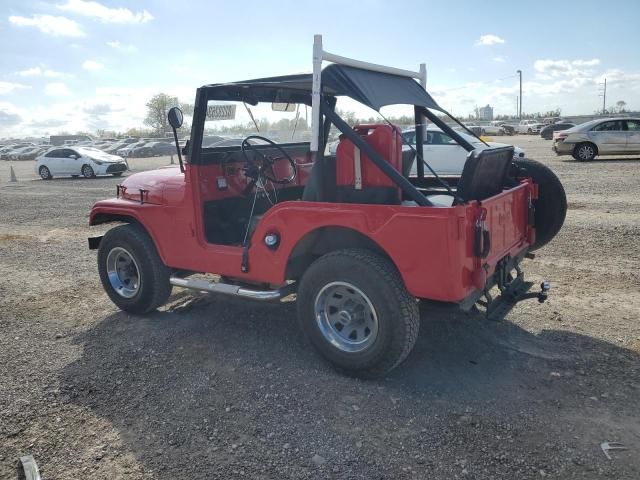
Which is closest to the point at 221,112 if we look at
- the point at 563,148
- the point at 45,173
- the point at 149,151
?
the point at 563,148

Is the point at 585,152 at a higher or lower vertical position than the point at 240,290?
higher

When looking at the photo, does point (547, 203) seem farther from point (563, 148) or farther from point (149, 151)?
point (149, 151)

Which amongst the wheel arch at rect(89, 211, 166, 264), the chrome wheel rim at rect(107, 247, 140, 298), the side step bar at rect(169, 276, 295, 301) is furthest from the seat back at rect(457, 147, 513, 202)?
the chrome wheel rim at rect(107, 247, 140, 298)

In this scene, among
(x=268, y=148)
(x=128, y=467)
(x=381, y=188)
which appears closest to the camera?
(x=128, y=467)

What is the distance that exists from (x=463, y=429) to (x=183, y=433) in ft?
5.38

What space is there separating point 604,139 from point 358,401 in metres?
18.2

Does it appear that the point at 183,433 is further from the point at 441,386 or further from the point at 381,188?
the point at 381,188

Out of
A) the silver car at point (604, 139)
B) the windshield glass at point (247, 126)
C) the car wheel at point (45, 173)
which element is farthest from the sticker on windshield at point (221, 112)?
the car wheel at point (45, 173)

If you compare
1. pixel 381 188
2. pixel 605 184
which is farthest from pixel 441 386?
pixel 605 184

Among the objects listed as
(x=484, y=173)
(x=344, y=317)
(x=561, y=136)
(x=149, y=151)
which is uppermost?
(x=149, y=151)

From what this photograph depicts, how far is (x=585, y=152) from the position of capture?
1848cm

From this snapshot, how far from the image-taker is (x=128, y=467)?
9.39ft

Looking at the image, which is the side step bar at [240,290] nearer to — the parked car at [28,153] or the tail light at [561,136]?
the tail light at [561,136]

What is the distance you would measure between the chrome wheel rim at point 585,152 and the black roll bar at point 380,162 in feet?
57.3
